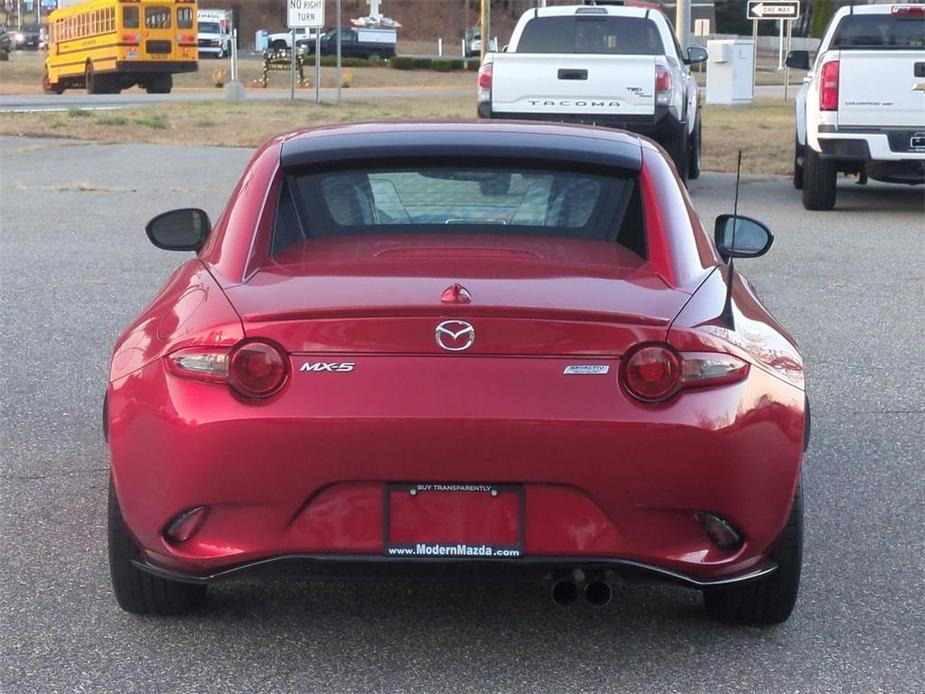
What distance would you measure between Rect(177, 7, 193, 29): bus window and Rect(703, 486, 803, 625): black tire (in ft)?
144

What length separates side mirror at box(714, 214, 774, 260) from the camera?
5254 mm

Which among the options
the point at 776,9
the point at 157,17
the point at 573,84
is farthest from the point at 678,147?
the point at 157,17

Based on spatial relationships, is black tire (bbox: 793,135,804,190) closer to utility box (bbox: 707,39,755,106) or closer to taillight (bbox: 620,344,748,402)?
taillight (bbox: 620,344,748,402)

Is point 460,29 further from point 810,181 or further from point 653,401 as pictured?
point 653,401

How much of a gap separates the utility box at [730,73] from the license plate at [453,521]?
110 ft

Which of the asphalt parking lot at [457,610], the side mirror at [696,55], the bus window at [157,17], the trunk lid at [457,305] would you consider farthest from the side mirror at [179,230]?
the bus window at [157,17]

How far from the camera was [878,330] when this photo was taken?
A: 9312 millimetres

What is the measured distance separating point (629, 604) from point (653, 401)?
3.41ft

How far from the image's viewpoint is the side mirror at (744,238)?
525 cm

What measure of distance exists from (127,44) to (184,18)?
2282 millimetres

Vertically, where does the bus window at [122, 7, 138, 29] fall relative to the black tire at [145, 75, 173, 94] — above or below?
above

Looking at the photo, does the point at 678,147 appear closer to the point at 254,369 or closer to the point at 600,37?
the point at 600,37

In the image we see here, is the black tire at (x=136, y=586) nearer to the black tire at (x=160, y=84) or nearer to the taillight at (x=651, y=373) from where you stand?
the taillight at (x=651, y=373)

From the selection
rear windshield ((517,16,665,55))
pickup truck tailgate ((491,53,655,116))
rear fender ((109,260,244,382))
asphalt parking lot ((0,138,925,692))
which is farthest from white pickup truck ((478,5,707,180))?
rear fender ((109,260,244,382))
